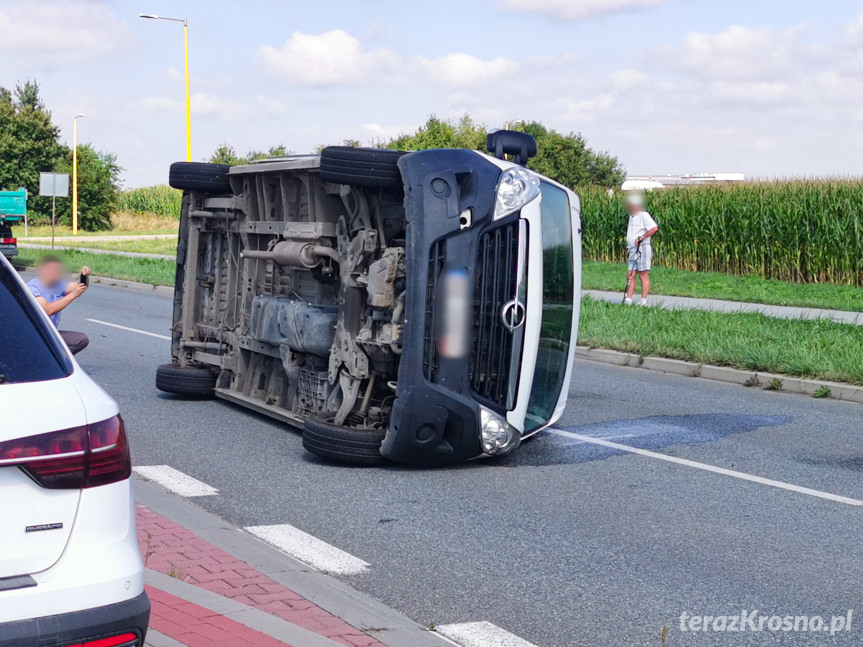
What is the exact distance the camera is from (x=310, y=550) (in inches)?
230

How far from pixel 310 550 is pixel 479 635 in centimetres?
143

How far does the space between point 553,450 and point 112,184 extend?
64426mm

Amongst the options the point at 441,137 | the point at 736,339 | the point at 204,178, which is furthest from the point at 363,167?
the point at 441,137

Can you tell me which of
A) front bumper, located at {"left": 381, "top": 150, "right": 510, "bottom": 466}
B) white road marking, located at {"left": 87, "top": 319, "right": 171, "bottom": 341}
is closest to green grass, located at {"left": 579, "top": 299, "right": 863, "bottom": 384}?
white road marking, located at {"left": 87, "top": 319, "right": 171, "bottom": 341}

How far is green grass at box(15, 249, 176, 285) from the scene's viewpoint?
90.3ft

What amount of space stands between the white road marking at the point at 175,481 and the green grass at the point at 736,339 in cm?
735

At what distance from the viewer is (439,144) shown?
196ft

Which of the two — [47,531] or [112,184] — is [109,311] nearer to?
[47,531]

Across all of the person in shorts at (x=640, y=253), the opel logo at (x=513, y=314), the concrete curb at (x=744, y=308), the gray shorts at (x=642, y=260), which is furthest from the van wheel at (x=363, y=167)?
the gray shorts at (x=642, y=260)

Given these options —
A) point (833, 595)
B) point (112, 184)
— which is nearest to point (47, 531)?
point (833, 595)

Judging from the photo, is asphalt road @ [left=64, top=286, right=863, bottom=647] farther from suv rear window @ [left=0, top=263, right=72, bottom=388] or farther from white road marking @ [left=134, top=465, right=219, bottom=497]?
suv rear window @ [left=0, top=263, right=72, bottom=388]

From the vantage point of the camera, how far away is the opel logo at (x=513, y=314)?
7.28 metres

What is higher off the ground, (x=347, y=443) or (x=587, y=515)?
(x=347, y=443)

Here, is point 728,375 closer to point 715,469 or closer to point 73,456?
point 715,469
